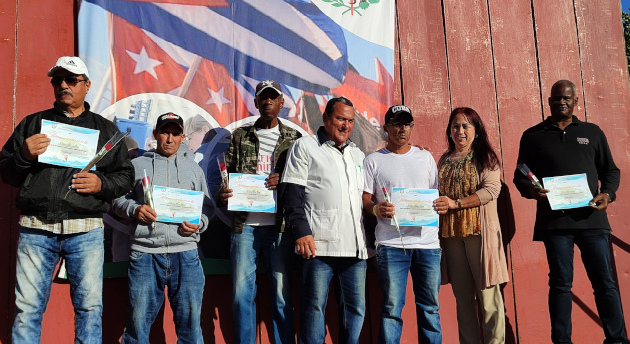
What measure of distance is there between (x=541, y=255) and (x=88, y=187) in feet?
11.2

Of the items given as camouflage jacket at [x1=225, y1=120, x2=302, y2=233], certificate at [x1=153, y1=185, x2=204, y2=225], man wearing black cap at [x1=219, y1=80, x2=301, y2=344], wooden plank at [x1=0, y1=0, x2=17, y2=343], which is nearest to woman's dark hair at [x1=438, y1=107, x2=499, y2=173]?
camouflage jacket at [x1=225, y1=120, x2=302, y2=233]

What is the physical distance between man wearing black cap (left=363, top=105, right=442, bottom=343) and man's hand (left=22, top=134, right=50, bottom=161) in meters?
1.78

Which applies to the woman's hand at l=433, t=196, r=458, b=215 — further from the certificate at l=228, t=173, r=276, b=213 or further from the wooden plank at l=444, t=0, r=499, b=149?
the wooden plank at l=444, t=0, r=499, b=149

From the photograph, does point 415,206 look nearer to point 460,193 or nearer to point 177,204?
point 460,193

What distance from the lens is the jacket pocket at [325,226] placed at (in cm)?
325

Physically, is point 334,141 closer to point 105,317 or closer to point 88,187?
point 88,187

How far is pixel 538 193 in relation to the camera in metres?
3.70

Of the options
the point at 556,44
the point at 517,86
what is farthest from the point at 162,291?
the point at 556,44

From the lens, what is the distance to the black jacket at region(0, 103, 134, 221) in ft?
9.61

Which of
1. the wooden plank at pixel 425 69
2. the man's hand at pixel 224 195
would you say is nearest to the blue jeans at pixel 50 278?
the man's hand at pixel 224 195

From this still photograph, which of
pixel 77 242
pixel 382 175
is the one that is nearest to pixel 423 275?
pixel 382 175

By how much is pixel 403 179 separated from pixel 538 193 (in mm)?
921

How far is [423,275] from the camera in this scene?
11.1 feet

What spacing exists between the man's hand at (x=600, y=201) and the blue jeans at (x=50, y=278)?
2990 mm
